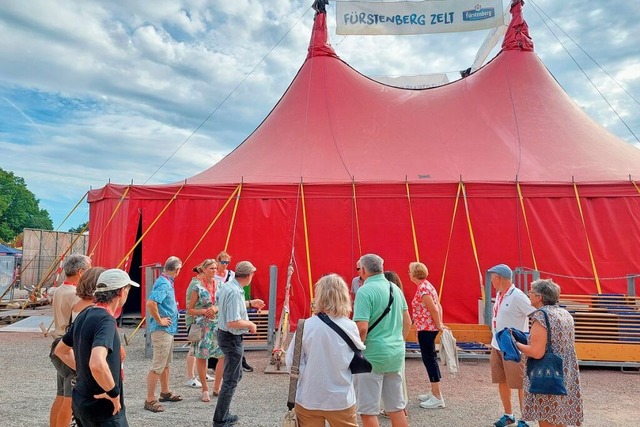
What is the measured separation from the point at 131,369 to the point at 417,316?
3360mm

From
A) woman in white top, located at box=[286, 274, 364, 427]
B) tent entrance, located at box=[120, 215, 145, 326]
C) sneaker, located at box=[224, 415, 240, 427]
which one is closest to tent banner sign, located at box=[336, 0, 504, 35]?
tent entrance, located at box=[120, 215, 145, 326]

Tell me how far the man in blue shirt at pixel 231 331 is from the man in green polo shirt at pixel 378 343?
0.88 metres

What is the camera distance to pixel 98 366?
6.21 ft

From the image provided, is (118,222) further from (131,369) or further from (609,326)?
(609,326)

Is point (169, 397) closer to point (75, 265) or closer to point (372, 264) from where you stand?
point (75, 265)

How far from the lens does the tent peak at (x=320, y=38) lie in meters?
10.3

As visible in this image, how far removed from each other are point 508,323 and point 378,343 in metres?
1.25

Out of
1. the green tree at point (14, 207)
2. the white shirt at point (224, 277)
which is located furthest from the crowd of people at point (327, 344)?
the green tree at point (14, 207)

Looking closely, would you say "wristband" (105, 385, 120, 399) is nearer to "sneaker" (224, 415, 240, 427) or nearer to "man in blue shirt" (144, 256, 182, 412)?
"sneaker" (224, 415, 240, 427)

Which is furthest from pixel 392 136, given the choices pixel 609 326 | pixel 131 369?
pixel 131 369

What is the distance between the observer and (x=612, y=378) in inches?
199

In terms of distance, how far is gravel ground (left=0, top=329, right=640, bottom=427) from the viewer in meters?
3.69

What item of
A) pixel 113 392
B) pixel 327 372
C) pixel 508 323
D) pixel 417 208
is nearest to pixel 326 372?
pixel 327 372

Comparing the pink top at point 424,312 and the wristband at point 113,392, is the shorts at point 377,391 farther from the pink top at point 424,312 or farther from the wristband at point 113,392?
the wristband at point 113,392
